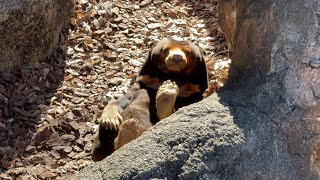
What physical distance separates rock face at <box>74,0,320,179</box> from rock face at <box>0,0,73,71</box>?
3.05m

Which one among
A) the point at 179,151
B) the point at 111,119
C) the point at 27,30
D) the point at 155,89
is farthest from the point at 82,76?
the point at 179,151

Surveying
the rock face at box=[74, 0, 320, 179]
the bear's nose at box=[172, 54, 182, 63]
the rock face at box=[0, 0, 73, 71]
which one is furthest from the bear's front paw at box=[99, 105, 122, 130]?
the rock face at box=[74, 0, 320, 179]

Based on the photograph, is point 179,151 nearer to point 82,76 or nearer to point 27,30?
point 27,30

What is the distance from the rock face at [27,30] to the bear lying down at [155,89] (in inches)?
47.0

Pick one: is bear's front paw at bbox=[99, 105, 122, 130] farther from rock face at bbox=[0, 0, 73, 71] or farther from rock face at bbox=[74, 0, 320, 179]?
rock face at bbox=[74, 0, 320, 179]

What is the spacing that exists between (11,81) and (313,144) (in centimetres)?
369

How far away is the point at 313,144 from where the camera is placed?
4.29 meters

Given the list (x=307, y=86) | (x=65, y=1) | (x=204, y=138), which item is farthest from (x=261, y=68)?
(x=65, y=1)

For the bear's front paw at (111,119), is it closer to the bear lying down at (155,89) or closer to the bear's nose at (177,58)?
the bear lying down at (155,89)

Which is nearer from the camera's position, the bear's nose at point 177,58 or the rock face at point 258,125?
the rock face at point 258,125

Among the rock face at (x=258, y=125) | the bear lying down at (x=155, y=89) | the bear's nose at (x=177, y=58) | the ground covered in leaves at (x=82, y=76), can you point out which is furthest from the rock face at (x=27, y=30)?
the rock face at (x=258, y=125)

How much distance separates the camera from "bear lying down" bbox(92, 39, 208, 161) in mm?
6105

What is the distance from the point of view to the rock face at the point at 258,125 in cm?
408

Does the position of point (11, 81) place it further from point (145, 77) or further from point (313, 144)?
point (313, 144)
